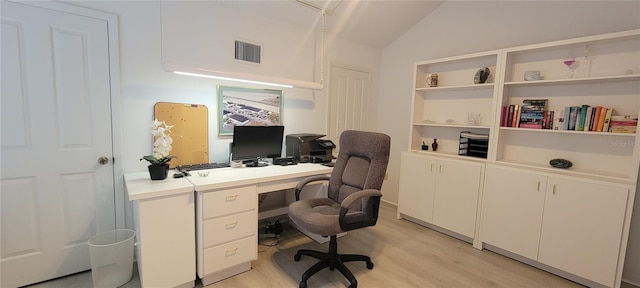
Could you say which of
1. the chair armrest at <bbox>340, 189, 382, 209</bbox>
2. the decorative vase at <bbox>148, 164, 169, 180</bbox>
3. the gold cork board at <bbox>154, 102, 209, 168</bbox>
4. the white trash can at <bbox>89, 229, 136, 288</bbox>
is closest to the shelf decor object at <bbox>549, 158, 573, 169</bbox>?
the chair armrest at <bbox>340, 189, 382, 209</bbox>

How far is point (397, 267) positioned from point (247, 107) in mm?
2113

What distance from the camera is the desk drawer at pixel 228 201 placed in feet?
6.41

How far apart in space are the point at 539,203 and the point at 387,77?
2472mm

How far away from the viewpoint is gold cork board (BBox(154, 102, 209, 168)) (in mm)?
2381

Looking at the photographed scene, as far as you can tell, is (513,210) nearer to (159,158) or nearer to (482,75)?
(482,75)

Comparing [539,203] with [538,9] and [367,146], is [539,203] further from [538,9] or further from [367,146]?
[538,9]

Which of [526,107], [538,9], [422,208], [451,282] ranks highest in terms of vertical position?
[538,9]

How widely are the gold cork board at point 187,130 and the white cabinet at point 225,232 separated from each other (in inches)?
28.5

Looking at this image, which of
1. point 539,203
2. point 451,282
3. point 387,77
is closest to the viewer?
point 451,282

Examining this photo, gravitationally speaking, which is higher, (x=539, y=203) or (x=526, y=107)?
(x=526, y=107)

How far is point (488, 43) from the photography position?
307 cm

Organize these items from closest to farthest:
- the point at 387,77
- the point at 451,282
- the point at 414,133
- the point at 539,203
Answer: the point at 451,282 → the point at 539,203 → the point at 414,133 → the point at 387,77

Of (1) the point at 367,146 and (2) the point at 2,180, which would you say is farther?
(1) the point at 367,146

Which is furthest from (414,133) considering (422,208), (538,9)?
(538,9)
